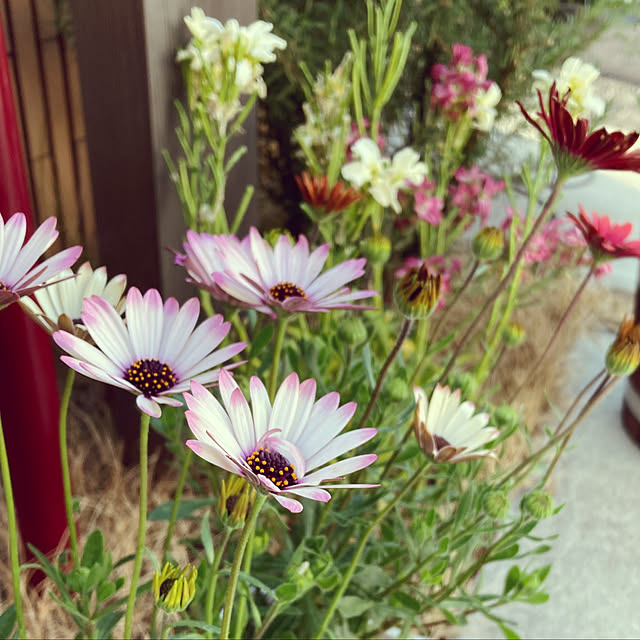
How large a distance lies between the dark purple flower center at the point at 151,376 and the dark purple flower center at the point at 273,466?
0.05 metres

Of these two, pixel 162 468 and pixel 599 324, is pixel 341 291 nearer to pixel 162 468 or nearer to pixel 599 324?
pixel 162 468

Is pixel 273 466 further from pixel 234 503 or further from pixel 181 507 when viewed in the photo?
pixel 181 507

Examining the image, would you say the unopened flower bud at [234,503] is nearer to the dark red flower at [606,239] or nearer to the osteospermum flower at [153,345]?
the osteospermum flower at [153,345]

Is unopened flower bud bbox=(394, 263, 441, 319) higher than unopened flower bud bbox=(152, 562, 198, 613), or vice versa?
unopened flower bud bbox=(394, 263, 441, 319)

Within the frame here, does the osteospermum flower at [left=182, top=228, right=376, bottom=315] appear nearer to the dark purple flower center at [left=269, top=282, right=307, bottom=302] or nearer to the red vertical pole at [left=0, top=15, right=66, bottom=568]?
the dark purple flower center at [left=269, top=282, right=307, bottom=302]

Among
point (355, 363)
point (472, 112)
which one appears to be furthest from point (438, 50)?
point (355, 363)

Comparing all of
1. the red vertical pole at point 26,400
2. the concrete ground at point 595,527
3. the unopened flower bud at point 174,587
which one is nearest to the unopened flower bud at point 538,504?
the concrete ground at point 595,527

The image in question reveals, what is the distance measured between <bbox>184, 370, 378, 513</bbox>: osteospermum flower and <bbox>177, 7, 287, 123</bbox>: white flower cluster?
419mm

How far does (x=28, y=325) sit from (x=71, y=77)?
26.6 inches

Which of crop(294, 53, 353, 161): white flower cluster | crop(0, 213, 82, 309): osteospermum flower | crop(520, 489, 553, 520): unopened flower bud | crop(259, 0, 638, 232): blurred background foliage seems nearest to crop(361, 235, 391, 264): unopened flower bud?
crop(294, 53, 353, 161): white flower cluster

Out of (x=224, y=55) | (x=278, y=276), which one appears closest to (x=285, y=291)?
(x=278, y=276)

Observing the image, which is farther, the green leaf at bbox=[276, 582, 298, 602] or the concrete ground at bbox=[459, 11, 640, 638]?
the concrete ground at bbox=[459, 11, 640, 638]

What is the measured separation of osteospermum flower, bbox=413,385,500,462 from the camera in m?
0.41

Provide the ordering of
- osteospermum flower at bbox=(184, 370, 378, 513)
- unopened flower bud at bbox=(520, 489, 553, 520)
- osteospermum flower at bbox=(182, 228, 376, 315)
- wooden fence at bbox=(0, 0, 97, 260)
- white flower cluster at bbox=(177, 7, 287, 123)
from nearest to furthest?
osteospermum flower at bbox=(184, 370, 378, 513) < osteospermum flower at bbox=(182, 228, 376, 315) < unopened flower bud at bbox=(520, 489, 553, 520) < white flower cluster at bbox=(177, 7, 287, 123) < wooden fence at bbox=(0, 0, 97, 260)
